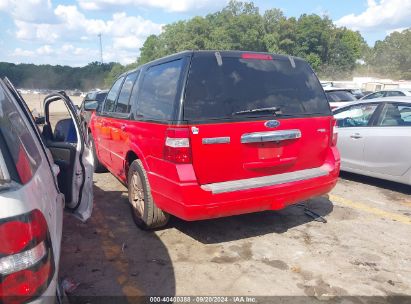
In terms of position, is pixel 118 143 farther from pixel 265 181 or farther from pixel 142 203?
pixel 265 181

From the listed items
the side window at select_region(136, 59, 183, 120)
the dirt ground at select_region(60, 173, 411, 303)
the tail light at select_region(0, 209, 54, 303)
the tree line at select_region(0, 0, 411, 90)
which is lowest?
the dirt ground at select_region(60, 173, 411, 303)

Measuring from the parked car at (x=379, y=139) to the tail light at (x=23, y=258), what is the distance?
5.12 meters

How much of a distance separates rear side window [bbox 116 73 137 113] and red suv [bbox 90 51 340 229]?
0.39 metres

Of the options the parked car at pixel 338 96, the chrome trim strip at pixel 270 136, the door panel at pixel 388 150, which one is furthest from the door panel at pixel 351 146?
the parked car at pixel 338 96

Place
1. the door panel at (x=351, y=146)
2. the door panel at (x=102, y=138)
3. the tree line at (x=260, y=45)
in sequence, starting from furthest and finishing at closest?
the tree line at (x=260, y=45)
the door panel at (x=351, y=146)
the door panel at (x=102, y=138)

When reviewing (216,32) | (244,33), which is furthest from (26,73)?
(244,33)

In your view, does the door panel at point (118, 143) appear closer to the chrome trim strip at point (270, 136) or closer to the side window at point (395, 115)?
the chrome trim strip at point (270, 136)

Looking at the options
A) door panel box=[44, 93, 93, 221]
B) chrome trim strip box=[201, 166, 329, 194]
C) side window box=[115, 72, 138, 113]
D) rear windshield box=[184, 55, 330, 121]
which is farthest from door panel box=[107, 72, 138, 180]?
chrome trim strip box=[201, 166, 329, 194]

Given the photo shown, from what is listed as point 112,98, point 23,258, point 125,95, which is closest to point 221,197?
point 23,258

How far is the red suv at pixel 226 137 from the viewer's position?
339cm

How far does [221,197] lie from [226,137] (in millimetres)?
544

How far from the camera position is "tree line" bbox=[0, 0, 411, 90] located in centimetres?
6969

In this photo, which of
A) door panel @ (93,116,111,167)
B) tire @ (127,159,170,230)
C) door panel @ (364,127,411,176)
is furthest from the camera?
door panel @ (93,116,111,167)

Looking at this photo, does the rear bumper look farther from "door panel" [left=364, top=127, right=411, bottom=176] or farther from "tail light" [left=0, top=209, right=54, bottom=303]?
"door panel" [left=364, top=127, right=411, bottom=176]
